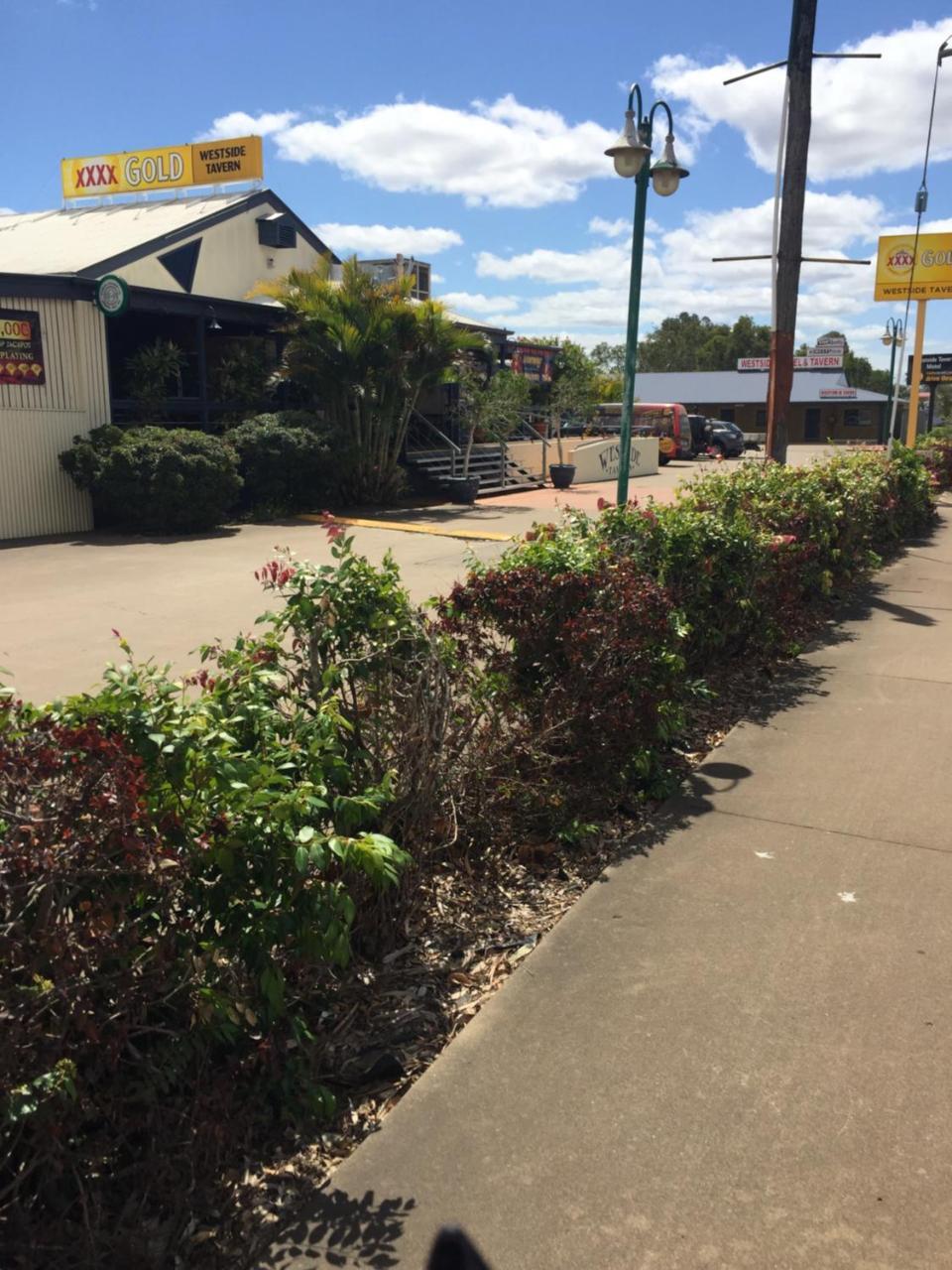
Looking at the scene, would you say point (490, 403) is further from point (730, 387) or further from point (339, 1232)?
point (730, 387)

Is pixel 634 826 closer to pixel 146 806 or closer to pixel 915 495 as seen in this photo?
pixel 146 806

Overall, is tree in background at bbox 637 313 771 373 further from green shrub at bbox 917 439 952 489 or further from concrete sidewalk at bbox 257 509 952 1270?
concrete sidewalk at bbox 257 509 952 1270

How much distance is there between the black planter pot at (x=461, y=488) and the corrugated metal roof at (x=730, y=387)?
4319cm

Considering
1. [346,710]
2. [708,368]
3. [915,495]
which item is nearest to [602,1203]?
[346,710]

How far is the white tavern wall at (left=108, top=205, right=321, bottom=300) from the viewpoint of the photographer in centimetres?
1975

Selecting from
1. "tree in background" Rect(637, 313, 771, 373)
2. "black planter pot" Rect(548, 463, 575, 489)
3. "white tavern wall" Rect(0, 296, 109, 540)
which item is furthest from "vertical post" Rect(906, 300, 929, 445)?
"tree in background" Rect(637, 313, 771, 373)

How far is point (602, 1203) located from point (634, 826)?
2.40 metres

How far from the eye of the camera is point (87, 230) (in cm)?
2377

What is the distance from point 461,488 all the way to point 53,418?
30.6 feet

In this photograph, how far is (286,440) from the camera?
61.8ft

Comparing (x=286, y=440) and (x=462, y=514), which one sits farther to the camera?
(x=462, y=514)

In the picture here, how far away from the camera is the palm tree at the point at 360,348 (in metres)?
19.6

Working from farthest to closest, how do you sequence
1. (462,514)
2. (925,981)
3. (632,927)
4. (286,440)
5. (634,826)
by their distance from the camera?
(462,514), (286,440), (634,826), (632,927), (925,981)

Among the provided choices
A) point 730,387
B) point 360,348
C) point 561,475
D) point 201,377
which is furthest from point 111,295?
point 730,387
